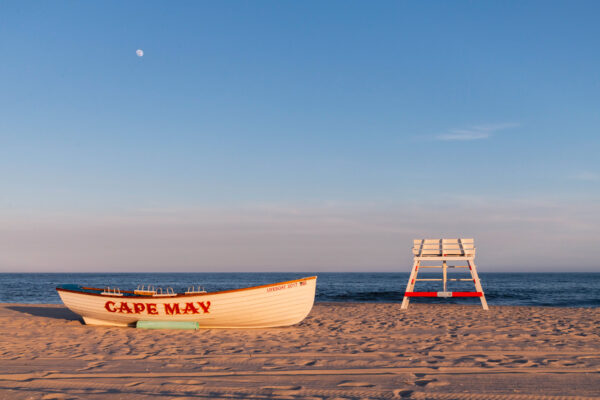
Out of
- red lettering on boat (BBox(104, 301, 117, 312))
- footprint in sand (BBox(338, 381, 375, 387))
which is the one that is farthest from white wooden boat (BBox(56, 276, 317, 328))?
footprint in sand (BBox(338, 381, 375, 387))

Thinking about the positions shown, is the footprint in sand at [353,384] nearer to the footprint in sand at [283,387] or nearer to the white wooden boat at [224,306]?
the footprint in sand at [283,387]

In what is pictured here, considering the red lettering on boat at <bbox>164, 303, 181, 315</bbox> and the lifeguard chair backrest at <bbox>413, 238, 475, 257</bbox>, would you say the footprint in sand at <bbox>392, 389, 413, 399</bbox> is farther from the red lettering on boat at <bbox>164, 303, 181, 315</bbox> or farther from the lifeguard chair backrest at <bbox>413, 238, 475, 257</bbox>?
the lifeguard chair backrest at <bbox>413, 238, 475, 257</bbox>

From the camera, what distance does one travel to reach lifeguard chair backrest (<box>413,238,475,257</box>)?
51.2 ft

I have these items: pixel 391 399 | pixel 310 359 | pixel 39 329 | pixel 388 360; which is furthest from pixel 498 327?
pixel 39 329

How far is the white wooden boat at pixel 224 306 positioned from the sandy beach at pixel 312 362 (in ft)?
1.14

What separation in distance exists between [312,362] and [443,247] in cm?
942

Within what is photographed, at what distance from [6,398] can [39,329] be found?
764 cm

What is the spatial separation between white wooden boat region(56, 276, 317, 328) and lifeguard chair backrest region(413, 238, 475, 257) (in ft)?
18.6

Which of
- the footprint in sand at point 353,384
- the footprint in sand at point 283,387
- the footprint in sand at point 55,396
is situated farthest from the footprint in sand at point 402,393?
the footprint in sand at point 55,396

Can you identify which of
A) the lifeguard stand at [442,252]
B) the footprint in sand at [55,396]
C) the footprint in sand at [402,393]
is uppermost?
the lifeguard stand at [442,252]

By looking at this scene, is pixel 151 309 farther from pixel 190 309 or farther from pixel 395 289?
pixel 395 289

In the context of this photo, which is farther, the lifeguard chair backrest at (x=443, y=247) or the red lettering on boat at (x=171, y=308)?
the lifeguard chair backrest at (x=443, y=247)

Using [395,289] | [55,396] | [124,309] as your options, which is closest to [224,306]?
[124,309]

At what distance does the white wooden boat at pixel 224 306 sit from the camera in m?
11.3
